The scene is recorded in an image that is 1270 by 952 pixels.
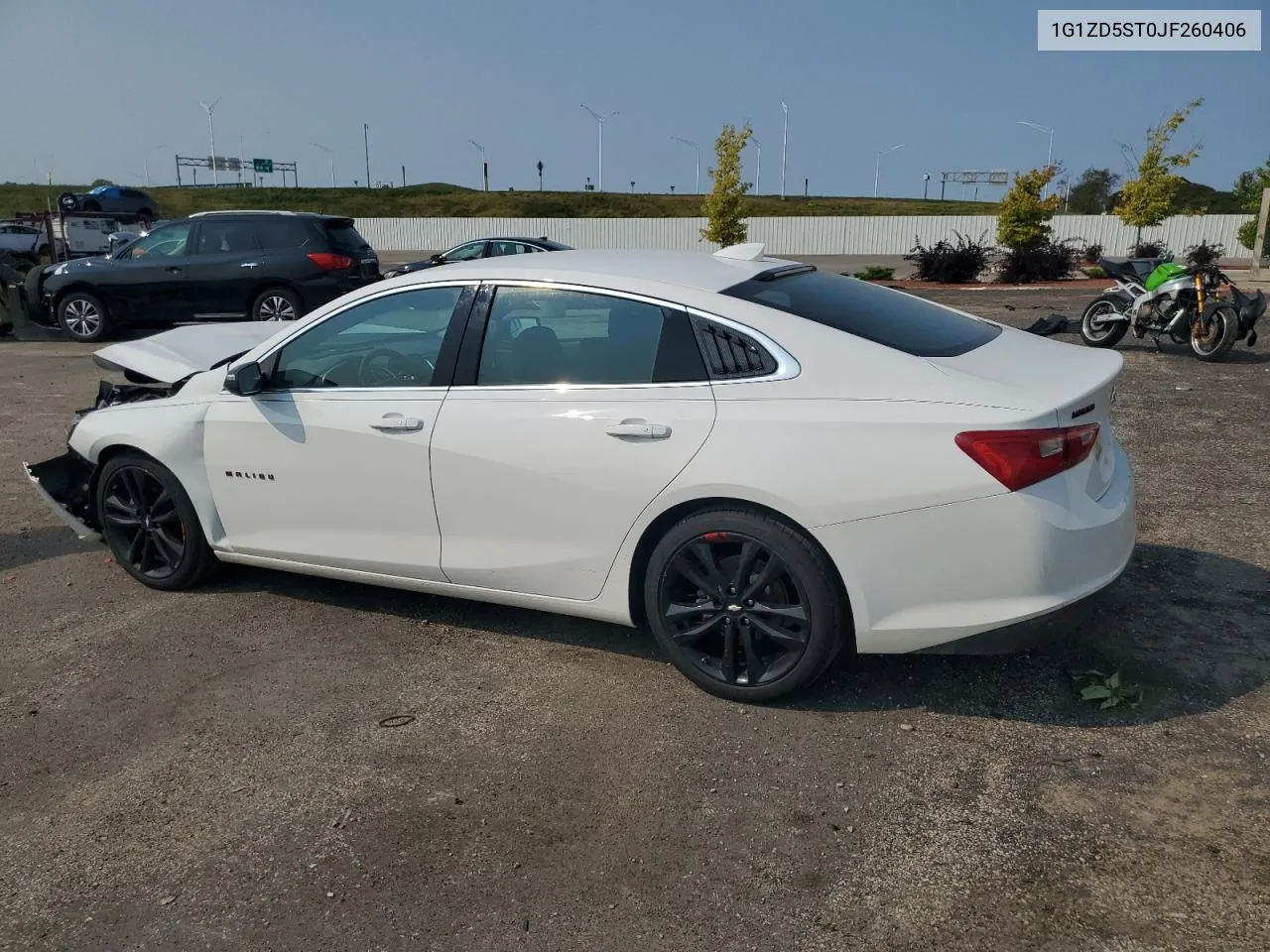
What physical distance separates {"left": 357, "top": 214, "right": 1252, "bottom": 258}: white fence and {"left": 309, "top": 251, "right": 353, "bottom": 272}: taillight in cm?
3526

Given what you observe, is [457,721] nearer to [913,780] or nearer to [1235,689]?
[913,780]

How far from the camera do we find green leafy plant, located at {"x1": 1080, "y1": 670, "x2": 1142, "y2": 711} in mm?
3648

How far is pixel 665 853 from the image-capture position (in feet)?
9.53

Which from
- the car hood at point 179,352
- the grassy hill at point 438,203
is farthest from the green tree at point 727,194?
the grassy hill at point 438,203

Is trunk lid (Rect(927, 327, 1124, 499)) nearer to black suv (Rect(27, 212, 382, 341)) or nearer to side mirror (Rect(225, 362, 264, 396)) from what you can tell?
side mirror (Rect(225, 362, 264, 396))

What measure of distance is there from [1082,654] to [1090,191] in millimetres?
93535

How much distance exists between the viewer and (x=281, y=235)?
14.1 meters

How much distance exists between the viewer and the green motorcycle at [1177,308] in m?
11.5

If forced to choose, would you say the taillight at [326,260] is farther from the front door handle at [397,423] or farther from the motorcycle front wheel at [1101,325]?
the front door handle at [397,423]

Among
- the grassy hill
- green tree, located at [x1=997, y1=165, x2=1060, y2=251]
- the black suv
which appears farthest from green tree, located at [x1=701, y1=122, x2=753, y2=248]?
the grassy hill

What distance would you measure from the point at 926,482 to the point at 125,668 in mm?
3318

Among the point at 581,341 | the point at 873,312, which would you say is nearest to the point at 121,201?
the point at 581,341

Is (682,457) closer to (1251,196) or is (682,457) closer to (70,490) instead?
(70,490)

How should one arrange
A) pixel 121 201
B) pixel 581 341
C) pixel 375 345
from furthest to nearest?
1. pixel 121 201
2. pixel 375 345
3. pixel 581 341
